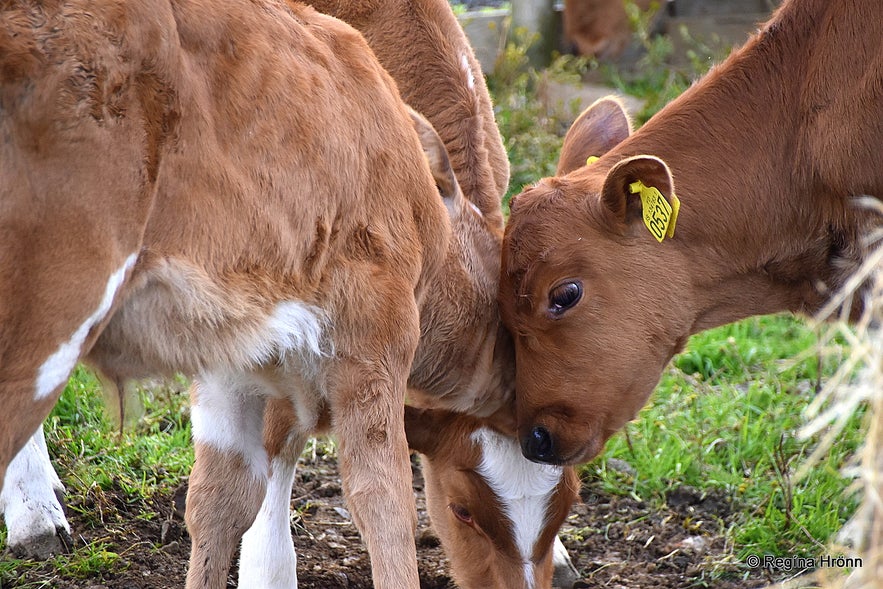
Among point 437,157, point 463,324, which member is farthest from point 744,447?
point 437,157

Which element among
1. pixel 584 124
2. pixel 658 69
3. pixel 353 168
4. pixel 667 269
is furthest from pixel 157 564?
pixel 658 69

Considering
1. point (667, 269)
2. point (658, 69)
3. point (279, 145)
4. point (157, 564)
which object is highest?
point (279, 145)

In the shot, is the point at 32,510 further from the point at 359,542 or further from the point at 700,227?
the point at 700,227

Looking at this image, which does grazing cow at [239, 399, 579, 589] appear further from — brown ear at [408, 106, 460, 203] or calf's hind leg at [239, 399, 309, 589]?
brown ear at [408, 106, 460, 203]

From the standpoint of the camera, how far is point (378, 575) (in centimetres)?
327

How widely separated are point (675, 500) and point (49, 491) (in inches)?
99.5

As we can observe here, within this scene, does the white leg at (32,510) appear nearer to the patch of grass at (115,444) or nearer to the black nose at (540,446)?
the patch of grass at (115,444)

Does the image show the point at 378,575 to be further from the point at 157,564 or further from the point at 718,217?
the point at 718,217

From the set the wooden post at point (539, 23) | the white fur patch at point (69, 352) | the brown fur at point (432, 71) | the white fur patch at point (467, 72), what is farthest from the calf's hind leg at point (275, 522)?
the wooden post at point (539, 23)

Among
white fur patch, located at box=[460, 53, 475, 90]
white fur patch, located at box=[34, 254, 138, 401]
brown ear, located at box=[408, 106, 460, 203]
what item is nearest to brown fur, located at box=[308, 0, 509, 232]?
white fur patch, located at box=[460, 53, 475, 90]

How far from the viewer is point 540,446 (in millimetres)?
4055

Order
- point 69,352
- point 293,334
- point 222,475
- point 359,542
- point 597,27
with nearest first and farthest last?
point 69,352, point 293,334, point 222,475, point 359,542, point 597,27

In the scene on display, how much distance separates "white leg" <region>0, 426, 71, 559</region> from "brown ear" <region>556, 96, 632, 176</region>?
231 cm

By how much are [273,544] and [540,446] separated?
3.28 ft
